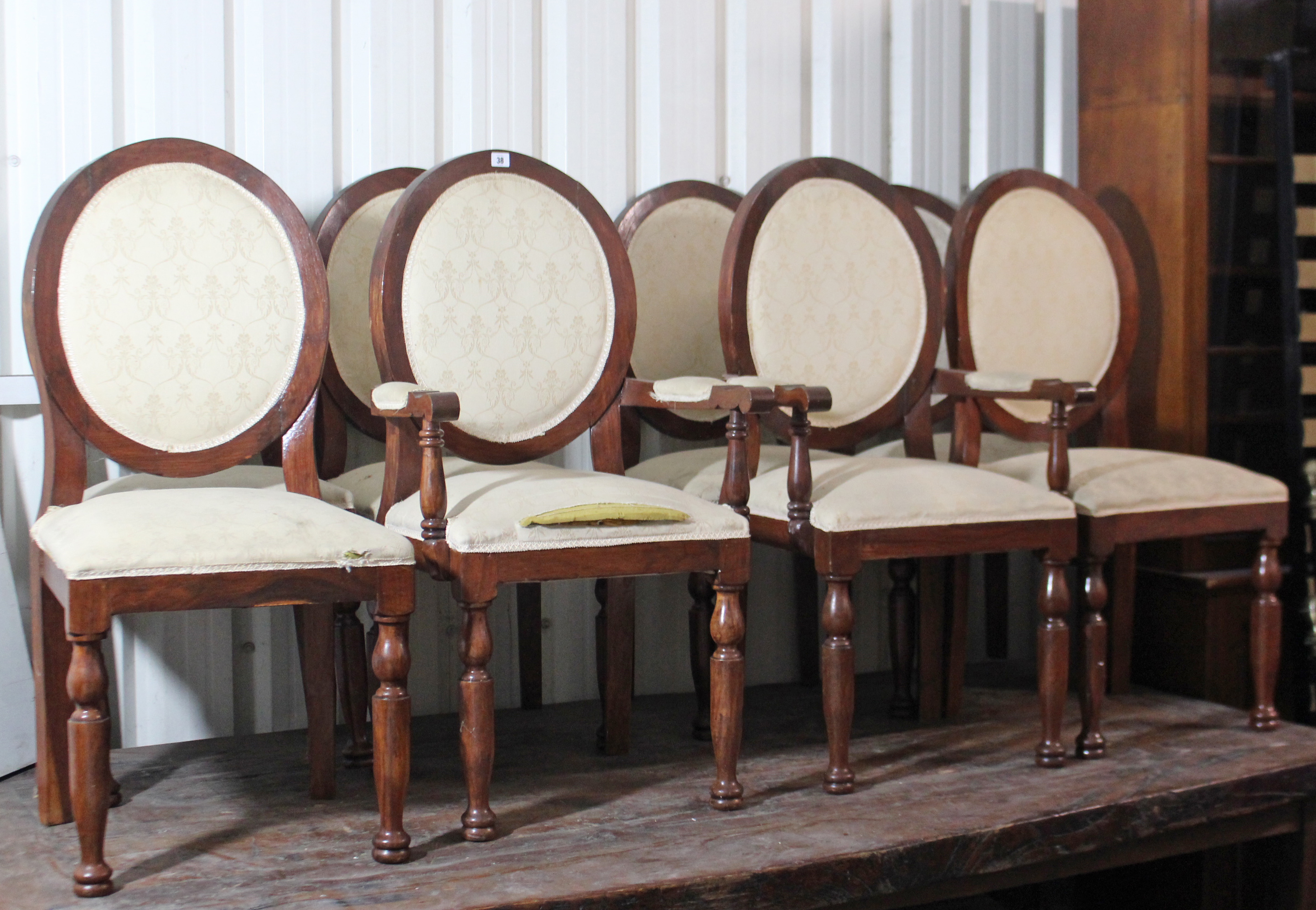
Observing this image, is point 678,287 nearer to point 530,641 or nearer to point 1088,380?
point 530,641

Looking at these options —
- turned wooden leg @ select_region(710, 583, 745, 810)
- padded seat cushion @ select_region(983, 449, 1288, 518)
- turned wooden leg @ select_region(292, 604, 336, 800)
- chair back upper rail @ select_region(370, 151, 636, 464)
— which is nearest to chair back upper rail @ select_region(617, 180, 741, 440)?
chair back upper rail @ select_region(370, 151, 636, 464)

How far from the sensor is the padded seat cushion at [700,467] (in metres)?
2.50

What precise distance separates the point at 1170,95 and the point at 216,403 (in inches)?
93.3

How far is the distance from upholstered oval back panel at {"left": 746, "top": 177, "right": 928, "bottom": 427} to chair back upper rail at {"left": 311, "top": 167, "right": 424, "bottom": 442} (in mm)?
767

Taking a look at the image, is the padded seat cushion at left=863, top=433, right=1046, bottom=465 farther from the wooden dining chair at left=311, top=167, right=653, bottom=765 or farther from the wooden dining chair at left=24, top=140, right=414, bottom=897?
the wooden dining chair at left=24, top=140, right=414, bottom=897

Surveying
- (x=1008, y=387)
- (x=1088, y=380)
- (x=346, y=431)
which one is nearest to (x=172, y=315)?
(x=346, y=431)

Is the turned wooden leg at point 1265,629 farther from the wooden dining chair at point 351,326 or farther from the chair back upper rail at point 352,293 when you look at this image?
the chair back upper rail at point 352,293

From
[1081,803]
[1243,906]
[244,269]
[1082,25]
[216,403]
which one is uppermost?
[1082,25]

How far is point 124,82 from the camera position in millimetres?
2566

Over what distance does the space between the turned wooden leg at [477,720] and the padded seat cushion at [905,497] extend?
62 centimetres

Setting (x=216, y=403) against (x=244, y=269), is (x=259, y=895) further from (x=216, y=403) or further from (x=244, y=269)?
(x=244, y=269)

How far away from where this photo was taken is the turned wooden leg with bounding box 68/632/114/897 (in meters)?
1.73

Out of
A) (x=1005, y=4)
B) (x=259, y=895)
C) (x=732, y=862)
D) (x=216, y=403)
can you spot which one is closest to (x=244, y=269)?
(x=216, y=403)

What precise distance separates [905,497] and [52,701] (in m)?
1.45
